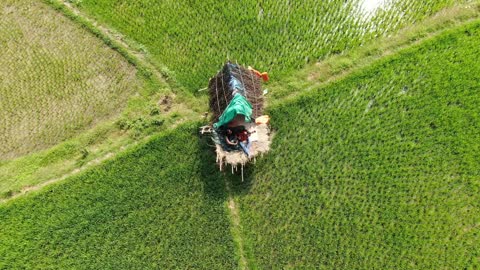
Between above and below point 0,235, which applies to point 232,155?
above

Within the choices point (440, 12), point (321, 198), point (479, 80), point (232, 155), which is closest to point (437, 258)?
point (321, 198)

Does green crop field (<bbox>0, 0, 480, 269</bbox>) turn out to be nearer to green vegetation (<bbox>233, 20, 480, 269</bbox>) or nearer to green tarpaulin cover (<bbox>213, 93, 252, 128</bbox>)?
green vegetation (<bbox>233, 20, 480, 269</bbox>)

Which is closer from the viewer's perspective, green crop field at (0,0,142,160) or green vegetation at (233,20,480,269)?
green vegetation at (233,20,480,269)

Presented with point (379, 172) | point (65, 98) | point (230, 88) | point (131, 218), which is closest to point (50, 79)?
point (65, 98)

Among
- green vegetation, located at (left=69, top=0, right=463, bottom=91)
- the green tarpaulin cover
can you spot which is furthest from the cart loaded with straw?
green vegetation, located at (left=69, top=0, right=463, bottom=91)

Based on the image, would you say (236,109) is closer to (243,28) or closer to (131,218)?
(243,28)

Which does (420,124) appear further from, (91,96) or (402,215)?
(91,96)

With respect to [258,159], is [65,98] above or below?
above
